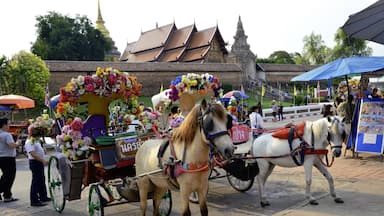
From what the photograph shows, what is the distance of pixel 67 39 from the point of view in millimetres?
50125

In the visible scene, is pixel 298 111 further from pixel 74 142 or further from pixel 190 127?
pixel 190 127

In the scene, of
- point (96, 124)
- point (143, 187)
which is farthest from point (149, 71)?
point (143, 187)

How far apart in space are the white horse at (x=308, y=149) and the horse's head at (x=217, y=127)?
7.94ft

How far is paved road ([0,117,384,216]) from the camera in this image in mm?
5812

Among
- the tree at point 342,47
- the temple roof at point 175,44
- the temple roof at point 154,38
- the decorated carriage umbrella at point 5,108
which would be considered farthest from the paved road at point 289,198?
the tree at point 342,47

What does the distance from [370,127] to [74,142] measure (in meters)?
7.28

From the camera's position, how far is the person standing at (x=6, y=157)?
283 inches

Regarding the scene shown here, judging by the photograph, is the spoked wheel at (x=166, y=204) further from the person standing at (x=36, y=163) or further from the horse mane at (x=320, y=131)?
the person standing at (x=36, y=163)

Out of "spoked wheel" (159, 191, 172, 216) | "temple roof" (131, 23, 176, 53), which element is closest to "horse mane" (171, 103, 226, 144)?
"spoked wheel" (159, 191, 172, 216)

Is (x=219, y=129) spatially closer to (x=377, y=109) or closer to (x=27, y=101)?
(x=377, y=109)

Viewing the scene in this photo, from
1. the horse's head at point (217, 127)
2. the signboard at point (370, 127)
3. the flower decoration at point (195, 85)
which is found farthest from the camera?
the signboard at point (370, 127)

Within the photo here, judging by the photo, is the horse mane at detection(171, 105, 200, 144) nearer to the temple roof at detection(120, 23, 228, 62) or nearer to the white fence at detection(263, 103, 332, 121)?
the white fence at detection(263, 103, 332, 121)

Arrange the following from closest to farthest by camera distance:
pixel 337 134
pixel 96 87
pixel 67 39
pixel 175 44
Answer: pixel 337 134 < pixel 96 87 < pixel 175 44 < pixel 67 39

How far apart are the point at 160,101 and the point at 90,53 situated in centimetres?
4633
